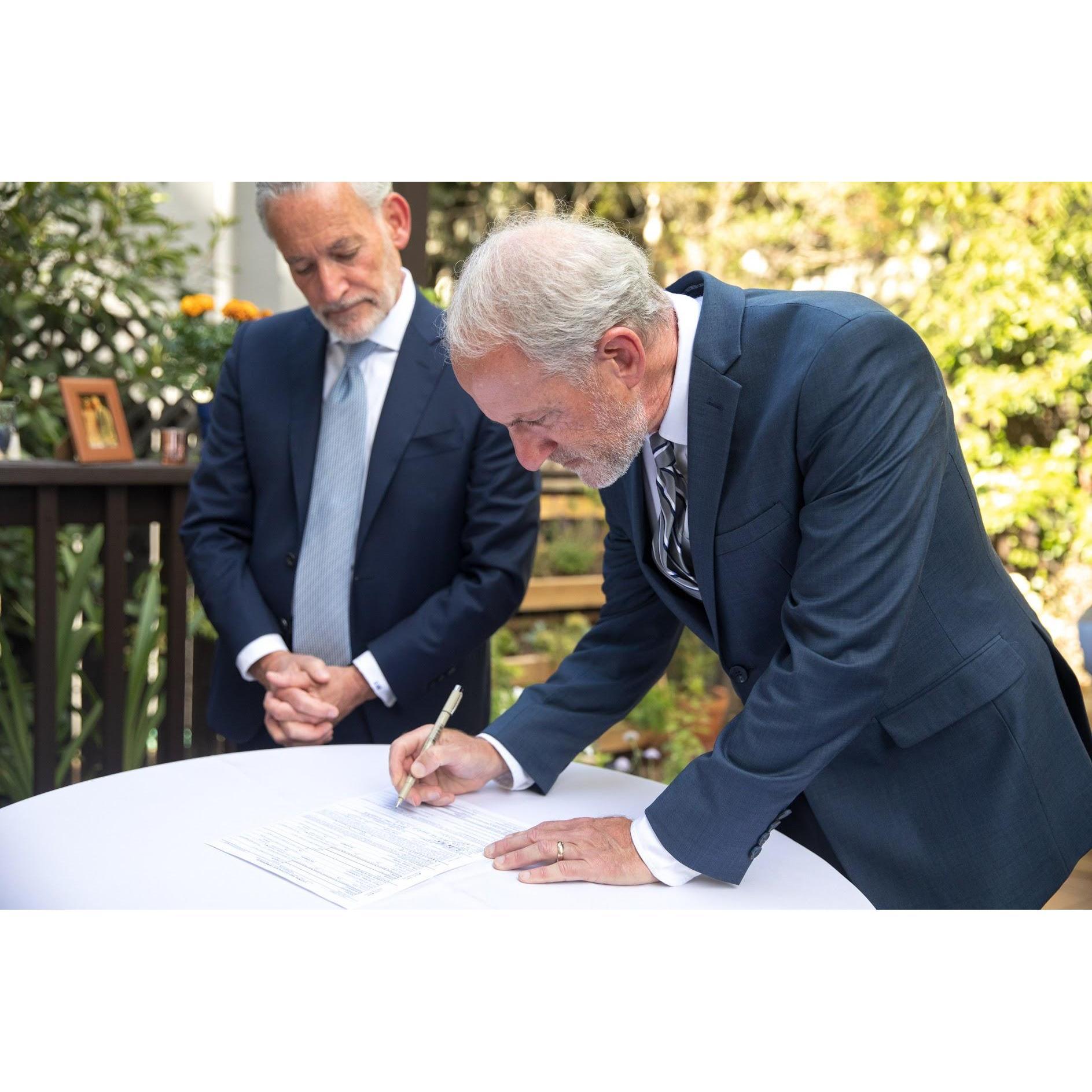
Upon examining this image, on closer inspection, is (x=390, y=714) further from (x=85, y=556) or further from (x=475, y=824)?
(x=85, y=556)

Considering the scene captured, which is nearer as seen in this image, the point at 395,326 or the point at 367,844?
the point at 367,844

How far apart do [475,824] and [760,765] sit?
0.47 meters

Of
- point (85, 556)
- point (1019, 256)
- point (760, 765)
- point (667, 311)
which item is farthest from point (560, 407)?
point (1019, 256)

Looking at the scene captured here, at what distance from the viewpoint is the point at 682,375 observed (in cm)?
158

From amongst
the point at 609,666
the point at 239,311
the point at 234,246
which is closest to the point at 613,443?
the point at 609,666

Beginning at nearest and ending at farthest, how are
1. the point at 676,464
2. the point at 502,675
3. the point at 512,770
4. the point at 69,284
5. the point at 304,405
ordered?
the point at 676,464 → the point at 512,770 → the point at 304,405 → the point at 69,284 → the point at 502,675

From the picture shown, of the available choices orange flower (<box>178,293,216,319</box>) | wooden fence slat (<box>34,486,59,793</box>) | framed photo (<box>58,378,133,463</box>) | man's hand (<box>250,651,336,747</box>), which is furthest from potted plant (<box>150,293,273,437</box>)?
man's hand (<box>250,651,336,747</box>)

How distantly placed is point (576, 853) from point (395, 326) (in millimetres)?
1297

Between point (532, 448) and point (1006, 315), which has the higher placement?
point (1006, 315)

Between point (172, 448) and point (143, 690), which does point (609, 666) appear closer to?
point (172, 448)

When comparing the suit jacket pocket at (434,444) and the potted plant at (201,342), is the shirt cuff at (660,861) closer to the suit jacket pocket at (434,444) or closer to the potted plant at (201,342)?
the suit jacket pocket at (434,444)

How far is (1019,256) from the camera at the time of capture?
5.12m

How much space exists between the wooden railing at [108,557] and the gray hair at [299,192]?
1.33 m

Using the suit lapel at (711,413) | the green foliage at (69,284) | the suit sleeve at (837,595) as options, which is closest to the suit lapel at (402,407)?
the suit lapel at (711,413)
